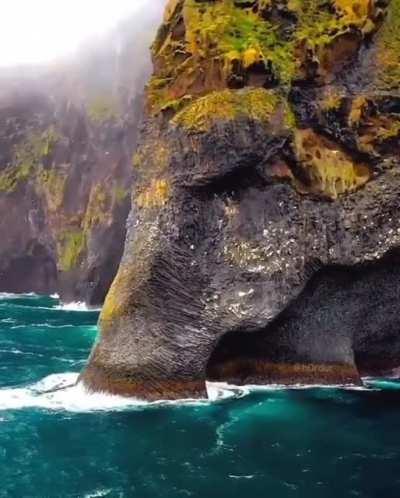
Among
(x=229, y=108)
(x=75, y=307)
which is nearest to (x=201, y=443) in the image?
(x=229, y=108)

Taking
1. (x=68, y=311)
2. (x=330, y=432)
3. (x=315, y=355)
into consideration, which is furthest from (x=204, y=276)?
(x=68, y=311)

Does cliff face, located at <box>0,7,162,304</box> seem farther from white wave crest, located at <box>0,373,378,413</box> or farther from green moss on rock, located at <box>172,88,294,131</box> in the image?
green moss on rock, located at <box>172,88,294,131</box>

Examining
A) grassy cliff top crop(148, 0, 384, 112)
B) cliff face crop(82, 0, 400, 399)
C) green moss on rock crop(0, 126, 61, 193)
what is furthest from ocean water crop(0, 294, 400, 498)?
green moss on rock crop(0, 126, 61, 193)

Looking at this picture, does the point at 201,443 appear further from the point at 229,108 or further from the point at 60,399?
the point at 229,108

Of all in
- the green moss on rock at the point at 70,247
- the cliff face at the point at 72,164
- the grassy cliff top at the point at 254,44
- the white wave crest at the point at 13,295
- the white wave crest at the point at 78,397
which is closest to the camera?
the white wave crest at the point at 78,397

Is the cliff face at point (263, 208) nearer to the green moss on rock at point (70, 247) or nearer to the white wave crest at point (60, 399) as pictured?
the white wave crest at point (60, 399)

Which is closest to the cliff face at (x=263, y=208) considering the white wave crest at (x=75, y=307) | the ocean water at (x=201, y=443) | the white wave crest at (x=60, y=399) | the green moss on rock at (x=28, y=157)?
the white wave crest at (x=60, y=399)
